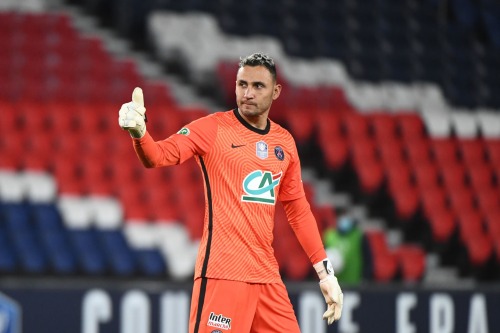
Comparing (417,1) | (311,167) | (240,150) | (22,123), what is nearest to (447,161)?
(311,167)

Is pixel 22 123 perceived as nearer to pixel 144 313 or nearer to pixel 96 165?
pixel 96 165

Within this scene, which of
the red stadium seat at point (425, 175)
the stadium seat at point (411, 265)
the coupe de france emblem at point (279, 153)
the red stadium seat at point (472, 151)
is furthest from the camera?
the red stadium seat at point (472, 151)

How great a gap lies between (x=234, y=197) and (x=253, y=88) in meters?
0.46

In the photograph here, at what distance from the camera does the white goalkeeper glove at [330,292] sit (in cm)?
470

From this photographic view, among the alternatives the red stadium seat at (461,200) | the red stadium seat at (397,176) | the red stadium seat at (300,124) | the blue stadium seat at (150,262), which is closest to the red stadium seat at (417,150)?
the red stadium seat at (397,176)

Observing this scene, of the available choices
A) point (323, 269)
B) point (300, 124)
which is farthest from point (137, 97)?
point (300, 124)

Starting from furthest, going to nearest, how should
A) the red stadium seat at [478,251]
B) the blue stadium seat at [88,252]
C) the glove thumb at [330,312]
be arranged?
1. the red stadium seat at [478,251]
2. the blue stadium seat at [88,252]
3. the glove thumb at [330,312]

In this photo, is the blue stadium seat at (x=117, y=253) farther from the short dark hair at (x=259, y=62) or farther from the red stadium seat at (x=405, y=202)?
the short dark hair at (x=259, y=62)

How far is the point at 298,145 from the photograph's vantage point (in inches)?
448

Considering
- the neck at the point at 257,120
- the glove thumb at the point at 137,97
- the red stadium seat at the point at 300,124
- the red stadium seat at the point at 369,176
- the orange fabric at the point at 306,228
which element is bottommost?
the red stadium seat at the point at 369,176

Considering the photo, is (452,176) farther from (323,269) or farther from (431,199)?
(323,269)

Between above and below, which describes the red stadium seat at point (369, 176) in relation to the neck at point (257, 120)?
below

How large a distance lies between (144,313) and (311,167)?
4.02 meters

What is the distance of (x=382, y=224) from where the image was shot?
11375mm
